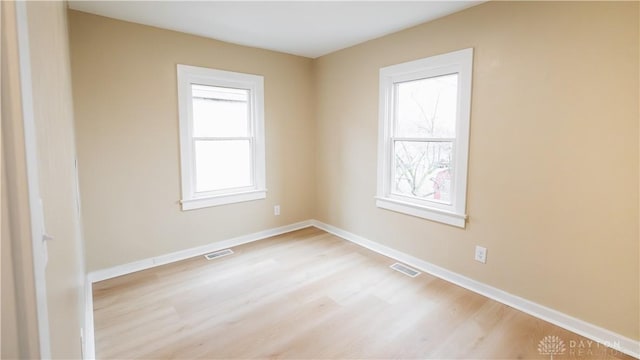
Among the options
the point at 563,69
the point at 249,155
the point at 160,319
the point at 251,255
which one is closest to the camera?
the point at 563,69

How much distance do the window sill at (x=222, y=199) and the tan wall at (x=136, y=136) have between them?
2.6 inches

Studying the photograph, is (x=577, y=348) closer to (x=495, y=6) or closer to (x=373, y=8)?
(x=495, y=6)

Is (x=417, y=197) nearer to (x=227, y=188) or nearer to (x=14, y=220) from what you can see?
(x=227, y=188)

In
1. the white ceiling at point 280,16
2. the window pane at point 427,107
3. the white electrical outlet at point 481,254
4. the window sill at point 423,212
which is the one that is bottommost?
the white electrical outlet at point 481,254

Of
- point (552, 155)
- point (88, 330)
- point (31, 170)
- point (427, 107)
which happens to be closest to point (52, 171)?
point (31, 170)

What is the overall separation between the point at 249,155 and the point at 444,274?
250 centimetres

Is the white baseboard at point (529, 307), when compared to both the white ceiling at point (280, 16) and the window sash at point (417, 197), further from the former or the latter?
the white ceiling at point (280, 16)

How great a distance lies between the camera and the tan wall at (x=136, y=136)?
272 cm

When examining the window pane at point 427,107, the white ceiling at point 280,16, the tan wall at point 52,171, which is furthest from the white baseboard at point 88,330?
the window pane at point 427,107

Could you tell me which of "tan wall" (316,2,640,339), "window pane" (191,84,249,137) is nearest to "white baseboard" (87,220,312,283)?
"window pane" (191,84,249,137)

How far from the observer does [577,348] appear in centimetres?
201

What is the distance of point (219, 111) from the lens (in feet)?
11.7

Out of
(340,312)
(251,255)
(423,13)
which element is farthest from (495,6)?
(251,255)

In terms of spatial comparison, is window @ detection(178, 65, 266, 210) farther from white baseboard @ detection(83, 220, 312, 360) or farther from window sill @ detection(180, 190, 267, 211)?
white baseboard @ detection(83, 220, 312, 360)
